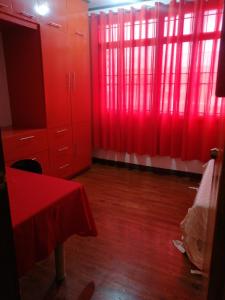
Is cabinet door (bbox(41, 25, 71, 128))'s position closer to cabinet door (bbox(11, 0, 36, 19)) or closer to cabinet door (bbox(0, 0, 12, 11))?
cabinet door (bbox(11, 0, 36, 19))

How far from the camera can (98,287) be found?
157 centimetres

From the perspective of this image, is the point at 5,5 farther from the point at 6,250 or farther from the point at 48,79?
the point at 6,250

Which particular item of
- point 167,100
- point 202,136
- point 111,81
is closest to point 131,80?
point 111,81

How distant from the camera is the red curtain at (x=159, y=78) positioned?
2988 mm

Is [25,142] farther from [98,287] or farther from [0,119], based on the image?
[98,287]

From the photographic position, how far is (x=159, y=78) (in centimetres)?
329

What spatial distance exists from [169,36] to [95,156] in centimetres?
237

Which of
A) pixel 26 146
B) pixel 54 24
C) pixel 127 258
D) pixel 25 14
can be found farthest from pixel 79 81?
pixel 127 258

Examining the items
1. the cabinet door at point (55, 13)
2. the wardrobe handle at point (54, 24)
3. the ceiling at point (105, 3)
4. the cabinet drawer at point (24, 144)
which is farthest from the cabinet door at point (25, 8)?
the cabinet drawer at point (24, 144)

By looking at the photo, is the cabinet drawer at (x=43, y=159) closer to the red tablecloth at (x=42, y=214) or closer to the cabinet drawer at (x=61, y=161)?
the cabinet drawer at (x=61, y=161)

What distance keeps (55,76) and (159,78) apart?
4.86ft

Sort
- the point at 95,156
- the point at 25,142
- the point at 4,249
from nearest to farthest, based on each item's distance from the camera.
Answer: the point at 4,249, the point at 25,142, the point at 95,156

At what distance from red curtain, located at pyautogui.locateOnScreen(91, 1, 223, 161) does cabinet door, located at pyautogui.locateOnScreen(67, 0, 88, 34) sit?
0.29 meters

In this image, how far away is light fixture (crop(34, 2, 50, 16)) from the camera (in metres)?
Answer: 2.59
